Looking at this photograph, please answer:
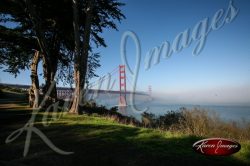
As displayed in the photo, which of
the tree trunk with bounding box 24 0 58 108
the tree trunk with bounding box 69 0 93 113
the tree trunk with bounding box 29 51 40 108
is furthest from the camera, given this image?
the tree trunk with bounding box 29 51 40 108

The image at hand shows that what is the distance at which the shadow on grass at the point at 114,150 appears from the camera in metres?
7.00

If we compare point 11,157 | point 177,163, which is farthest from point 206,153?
point 11,157

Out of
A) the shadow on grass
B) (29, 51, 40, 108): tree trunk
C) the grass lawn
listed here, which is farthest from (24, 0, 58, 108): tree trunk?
the shadow on grass

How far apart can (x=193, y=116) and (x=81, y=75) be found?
295 inches

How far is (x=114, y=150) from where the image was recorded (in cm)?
793

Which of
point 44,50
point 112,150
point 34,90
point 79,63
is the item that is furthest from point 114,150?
point 34,90

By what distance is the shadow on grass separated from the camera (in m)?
7.00

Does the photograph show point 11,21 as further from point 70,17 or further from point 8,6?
point 70,17

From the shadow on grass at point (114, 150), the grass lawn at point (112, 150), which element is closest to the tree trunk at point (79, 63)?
the grass lawn at point (112, 150)

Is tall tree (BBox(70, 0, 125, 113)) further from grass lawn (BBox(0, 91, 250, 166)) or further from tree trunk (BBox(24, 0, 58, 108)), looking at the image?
grass lawn (BBox(0, 91, 250, 166))

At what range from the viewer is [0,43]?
19891 millimetres

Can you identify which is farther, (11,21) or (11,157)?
(11,21)

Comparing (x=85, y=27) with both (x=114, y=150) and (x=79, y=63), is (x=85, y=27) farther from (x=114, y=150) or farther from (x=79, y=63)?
(x=114, y=150)

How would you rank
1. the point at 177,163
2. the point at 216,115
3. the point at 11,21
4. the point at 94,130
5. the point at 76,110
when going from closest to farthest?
the point at 177,163, the point at 94,130, the point at 216,115, the point at 76,110, the point at 11,21
